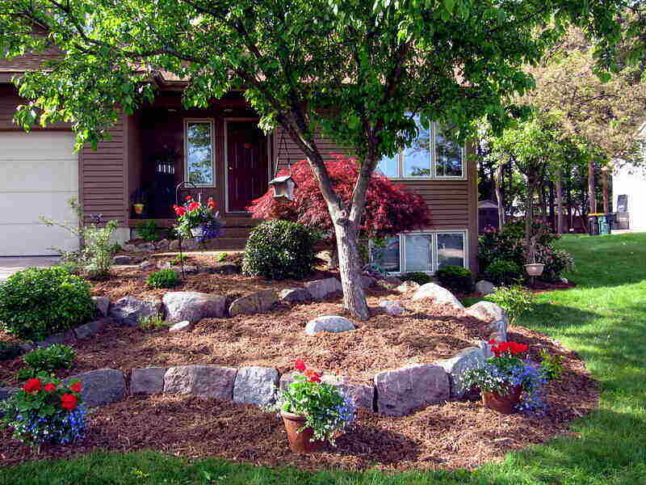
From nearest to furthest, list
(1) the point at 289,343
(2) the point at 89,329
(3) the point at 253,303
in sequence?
(1) the point at 289,343
(2) the point at 89,329
(3) the point at 253,303

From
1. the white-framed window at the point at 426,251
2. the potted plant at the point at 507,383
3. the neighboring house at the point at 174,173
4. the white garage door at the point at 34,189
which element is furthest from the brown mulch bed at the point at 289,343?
the white garage door at the point at 34,189

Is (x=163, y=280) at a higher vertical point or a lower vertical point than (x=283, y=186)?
lower

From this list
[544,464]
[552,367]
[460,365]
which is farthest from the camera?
[552,367]

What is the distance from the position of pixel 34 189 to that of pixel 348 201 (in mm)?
6391

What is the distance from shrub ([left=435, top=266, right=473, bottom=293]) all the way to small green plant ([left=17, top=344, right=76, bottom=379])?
6999mm

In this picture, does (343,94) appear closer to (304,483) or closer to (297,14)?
(297,14)

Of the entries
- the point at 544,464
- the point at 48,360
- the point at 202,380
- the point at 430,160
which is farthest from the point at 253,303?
the point at 430,160

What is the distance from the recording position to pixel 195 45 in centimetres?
574

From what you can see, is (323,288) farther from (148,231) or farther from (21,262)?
(21,262)

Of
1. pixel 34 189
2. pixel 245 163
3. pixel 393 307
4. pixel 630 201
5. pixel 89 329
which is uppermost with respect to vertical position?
pixel 245 163

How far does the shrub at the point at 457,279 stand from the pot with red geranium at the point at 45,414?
7586 mm

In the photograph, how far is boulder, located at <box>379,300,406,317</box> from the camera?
6.25 m

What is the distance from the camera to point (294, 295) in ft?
22.3

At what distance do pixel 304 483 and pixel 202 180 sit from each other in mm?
9620
